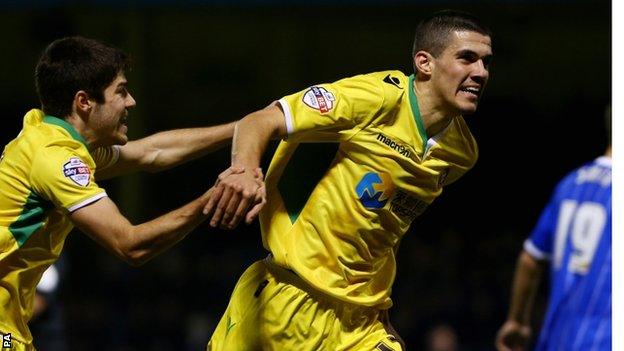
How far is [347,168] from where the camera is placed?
5.37 metres

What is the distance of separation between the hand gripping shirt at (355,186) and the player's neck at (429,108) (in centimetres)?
3

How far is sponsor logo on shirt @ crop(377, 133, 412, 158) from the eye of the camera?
5.32 meters

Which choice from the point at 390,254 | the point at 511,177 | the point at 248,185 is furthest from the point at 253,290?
the point at 511,177

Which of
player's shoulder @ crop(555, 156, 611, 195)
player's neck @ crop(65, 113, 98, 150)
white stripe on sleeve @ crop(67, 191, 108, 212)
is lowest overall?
player's shoulder @ crop(555, 156, 611, 195)

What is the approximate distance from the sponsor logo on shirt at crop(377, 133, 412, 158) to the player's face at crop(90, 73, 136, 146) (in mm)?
1019

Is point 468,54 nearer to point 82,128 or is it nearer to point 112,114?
point 112,114

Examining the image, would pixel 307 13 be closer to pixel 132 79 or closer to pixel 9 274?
pixel 132 79

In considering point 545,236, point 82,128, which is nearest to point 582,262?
point 545,236

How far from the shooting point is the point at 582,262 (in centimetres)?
621

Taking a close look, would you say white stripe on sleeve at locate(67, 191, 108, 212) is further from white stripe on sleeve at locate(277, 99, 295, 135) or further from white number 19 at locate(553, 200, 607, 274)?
white number 19 at locate(553, 200, 607, 274)

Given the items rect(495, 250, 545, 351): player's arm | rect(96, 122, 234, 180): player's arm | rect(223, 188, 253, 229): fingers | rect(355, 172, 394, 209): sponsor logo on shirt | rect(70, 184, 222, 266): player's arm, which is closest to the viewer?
rect(223, 188, 253, 229): fingers

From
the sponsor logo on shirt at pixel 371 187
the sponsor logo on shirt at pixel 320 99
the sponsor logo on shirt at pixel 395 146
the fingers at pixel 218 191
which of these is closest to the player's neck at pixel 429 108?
the sponsor logo on shirt at pixel 395 146

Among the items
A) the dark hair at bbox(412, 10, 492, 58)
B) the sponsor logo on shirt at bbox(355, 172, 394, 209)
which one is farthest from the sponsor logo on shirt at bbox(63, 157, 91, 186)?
the dark hair at bbox(412, 10, 492, 58)

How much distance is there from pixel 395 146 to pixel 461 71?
1.35 ft
